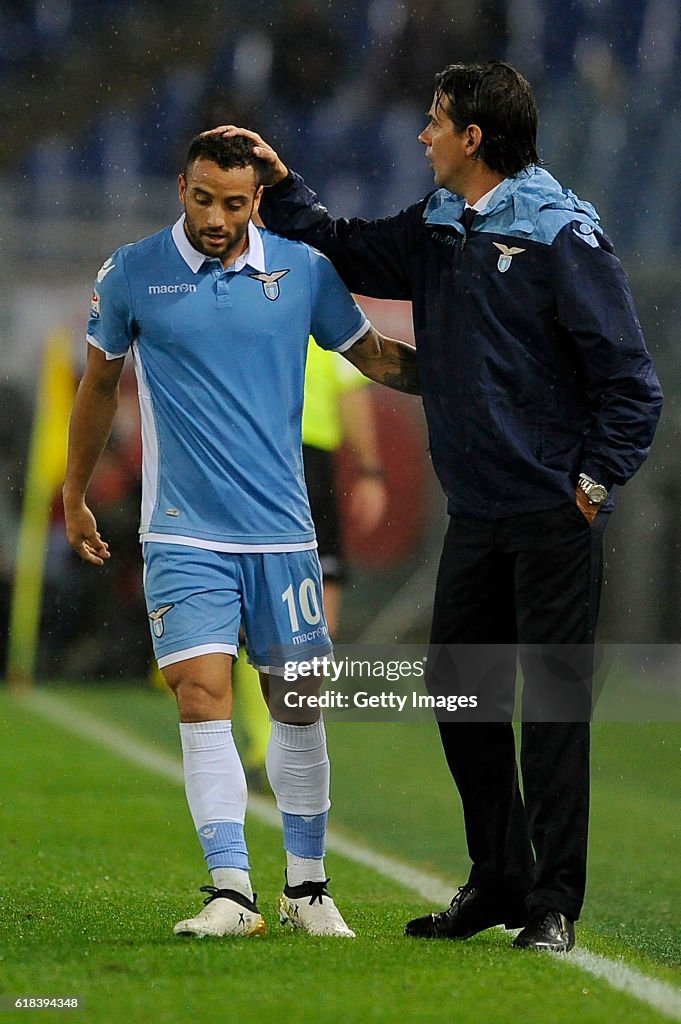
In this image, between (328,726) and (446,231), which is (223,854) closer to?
(446,231)

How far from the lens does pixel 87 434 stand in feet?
9.86

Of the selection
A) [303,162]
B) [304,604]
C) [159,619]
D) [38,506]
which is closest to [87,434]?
[159,619]

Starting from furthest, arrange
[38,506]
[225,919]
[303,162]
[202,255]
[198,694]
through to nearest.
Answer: [38,506] → [303,162] → [202,255] → [198,694] → [225,919]

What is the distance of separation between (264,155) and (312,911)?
1.34m

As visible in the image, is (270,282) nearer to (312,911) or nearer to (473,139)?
(473,139)

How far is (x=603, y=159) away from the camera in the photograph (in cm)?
855

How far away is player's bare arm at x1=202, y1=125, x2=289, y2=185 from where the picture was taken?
2.85 m

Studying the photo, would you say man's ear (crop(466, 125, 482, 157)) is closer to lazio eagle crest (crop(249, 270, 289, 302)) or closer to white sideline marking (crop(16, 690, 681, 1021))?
lazio eagle crest (crop(249, 270, 289, 302))

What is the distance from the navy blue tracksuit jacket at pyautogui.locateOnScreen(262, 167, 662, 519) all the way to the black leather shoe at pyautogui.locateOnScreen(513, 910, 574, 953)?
2.23ft

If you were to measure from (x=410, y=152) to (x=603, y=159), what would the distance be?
3.35 ft

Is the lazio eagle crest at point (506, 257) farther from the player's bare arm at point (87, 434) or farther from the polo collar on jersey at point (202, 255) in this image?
the player's bare arm at point (87, 434)

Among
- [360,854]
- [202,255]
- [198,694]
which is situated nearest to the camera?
[198,694]

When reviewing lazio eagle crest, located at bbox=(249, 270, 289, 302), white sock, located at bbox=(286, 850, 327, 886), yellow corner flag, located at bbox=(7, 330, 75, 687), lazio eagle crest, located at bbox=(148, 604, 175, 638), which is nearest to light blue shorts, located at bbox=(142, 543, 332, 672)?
lazio eagle crest, located at bbox=(148, 604, 175, 638)

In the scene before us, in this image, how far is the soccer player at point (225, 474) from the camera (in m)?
2.78
